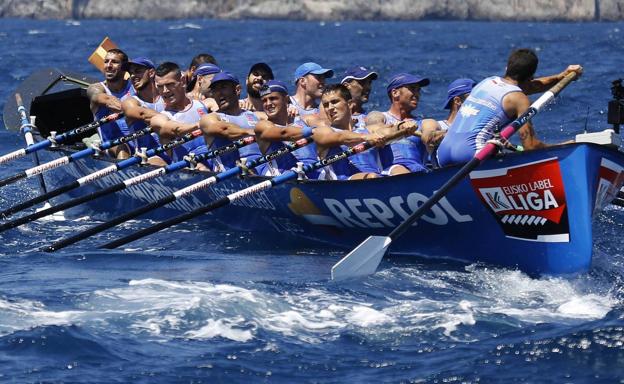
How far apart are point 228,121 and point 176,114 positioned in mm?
987

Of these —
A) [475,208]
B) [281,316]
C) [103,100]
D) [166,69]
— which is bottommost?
[281,316]

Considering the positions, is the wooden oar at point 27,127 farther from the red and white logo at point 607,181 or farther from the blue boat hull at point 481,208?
the red and white logo at point 607,181

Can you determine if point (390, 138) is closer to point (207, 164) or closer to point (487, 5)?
point (207, 164)

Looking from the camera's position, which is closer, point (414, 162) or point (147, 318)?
point (147, 318)

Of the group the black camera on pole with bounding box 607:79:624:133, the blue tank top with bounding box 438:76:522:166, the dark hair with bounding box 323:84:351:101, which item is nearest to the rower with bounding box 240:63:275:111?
the dark hair with bounding box 323:84:351:101

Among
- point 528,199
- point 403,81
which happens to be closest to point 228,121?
point 403,81

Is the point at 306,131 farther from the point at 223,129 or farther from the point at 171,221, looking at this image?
the point at 171,221

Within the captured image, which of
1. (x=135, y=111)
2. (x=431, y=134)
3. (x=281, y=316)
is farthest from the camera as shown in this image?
(x=135, y=111)

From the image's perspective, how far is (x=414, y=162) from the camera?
36.8 feet

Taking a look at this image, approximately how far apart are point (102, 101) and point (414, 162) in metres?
3.81

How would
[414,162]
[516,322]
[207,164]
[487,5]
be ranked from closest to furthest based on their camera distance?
[516,322], [414,162], [207,164], [487,5]

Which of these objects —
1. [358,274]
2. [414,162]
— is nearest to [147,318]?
[358,274]

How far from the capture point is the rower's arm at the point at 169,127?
12.4 m

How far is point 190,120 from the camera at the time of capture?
41.7 feet
